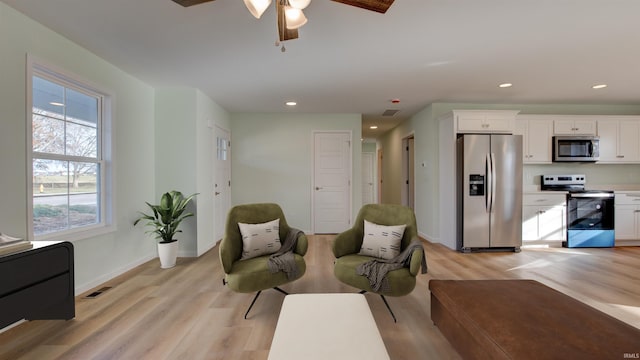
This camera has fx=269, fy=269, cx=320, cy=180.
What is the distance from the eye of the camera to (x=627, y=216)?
4.18 metres

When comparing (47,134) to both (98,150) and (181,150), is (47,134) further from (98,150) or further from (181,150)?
(181,150)

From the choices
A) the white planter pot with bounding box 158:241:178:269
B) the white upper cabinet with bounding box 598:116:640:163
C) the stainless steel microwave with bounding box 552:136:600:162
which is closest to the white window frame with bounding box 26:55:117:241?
the white planter pot with bounding box 158:241:178:269

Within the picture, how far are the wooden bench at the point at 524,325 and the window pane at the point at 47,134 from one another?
3.37 meters

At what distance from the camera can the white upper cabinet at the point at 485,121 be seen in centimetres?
404

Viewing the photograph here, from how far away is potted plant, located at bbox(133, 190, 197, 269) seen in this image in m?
3.28

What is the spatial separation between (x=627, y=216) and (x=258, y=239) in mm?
5621

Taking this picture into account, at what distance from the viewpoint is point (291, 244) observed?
2520mm

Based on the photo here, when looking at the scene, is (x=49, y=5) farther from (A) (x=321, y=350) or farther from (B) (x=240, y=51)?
(A) (x=321, y=350)

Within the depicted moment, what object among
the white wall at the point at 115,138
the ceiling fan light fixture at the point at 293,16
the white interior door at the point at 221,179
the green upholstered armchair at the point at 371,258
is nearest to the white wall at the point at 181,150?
the white wall at the point at 115,138

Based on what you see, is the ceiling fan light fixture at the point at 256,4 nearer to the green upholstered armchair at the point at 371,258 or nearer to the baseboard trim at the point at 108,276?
the green upholstered armchair at the point at 371,258

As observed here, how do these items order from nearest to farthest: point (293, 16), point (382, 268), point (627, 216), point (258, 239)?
point (293, 16) → point (382, 268) → point (258, 239) → point (627, 216)

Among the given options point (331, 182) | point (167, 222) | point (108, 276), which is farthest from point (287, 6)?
point (331, 182)

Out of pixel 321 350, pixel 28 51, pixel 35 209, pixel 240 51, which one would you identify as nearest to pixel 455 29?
pixel 240 51

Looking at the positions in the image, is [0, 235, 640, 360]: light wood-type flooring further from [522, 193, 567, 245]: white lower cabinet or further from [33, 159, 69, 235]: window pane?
[33, 159, 69, 235]: window pane
